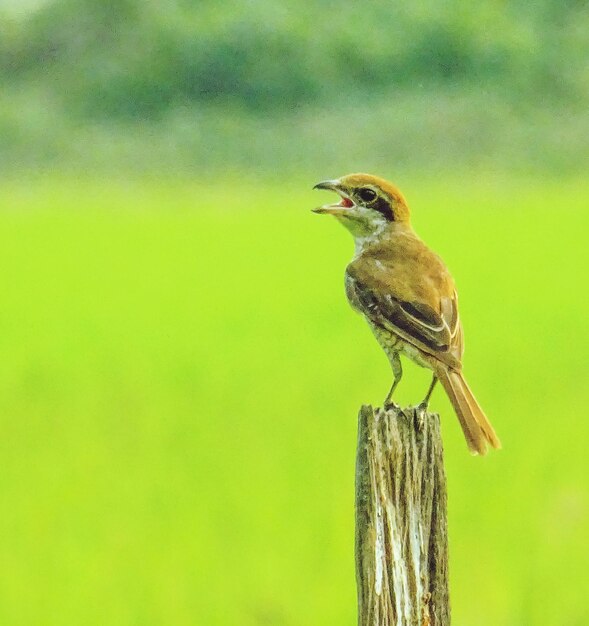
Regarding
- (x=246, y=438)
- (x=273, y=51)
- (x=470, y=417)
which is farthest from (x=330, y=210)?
(x=273, y=51)

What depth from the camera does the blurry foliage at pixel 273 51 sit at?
94.3 feet

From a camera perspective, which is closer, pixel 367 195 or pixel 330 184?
pixel 330 184

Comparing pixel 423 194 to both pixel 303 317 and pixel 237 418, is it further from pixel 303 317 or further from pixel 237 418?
pixel 237 418

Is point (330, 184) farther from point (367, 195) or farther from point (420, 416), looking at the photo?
point (420, 416)

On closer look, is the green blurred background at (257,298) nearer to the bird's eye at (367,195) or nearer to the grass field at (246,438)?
the grass field at (246,438)

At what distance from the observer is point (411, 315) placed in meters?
4.85

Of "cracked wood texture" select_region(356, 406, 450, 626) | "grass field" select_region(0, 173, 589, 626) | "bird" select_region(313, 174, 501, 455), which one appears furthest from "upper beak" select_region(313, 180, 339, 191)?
"grass field" select_region(0, 173, 589, 626)

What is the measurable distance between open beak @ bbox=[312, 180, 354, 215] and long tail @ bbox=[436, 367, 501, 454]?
775mm

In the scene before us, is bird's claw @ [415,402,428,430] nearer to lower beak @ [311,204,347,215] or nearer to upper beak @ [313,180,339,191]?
lower beak @ [311,204,347,215]

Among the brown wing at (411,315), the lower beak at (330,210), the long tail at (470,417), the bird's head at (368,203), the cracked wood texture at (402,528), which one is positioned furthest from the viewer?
the bird's head at (368,203)

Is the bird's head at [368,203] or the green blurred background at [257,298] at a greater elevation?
the green blurred background at [257,298]

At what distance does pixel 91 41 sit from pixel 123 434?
2220 cm

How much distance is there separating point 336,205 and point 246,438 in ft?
12.7

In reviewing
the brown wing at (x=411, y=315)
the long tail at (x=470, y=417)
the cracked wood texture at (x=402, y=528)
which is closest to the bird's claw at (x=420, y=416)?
the cracked wood texture at (x=402, y=528)
